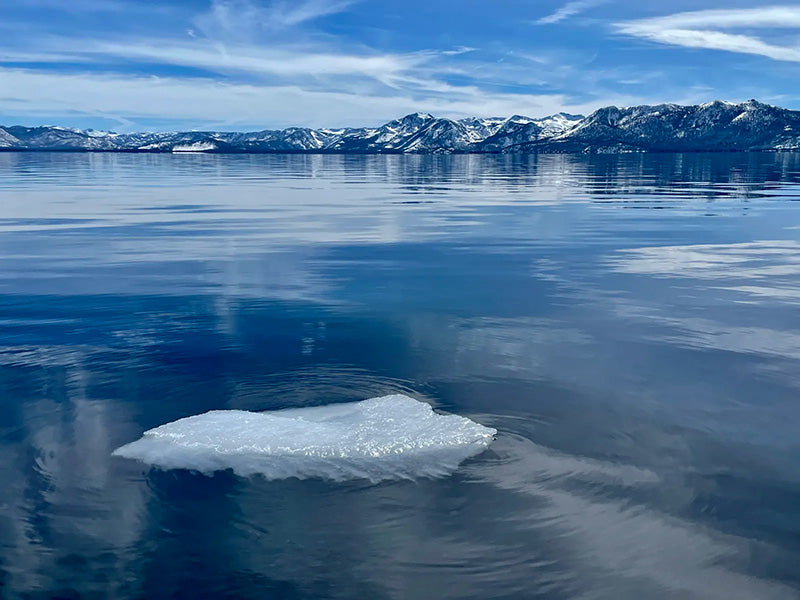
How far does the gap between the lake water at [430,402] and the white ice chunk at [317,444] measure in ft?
1.10

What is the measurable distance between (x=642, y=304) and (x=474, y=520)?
13.4 meters

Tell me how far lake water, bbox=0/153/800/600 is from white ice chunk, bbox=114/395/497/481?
13.2 inches

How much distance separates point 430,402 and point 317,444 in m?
2.91

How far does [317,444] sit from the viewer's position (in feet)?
35.7

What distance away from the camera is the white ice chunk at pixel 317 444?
1045cm

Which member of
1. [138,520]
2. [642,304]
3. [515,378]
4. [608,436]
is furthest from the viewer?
[642,304]

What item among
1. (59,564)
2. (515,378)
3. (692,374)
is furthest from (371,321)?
(59,564)

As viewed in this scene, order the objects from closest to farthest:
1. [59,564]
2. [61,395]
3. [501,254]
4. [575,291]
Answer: [59,564], [61,395], [575,291], [501,254]

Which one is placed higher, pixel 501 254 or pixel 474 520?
pixel 501 254

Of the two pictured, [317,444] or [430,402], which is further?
[430,402]

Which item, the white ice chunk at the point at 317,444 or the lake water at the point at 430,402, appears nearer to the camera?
the lake water at the point at 430,402

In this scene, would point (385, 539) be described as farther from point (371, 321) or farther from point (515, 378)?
point (371, 321)

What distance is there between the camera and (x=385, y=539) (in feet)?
28.4

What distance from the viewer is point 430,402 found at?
13.0m
